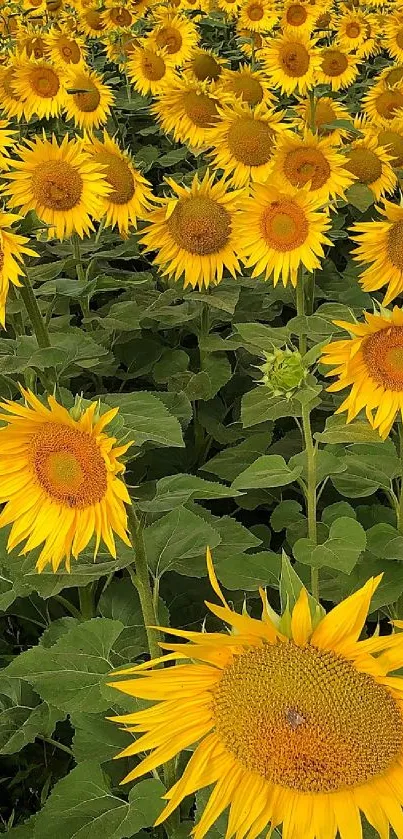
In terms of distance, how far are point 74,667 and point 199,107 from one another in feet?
8.24

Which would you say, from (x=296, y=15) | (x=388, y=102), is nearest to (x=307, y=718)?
(x=388, y=102)

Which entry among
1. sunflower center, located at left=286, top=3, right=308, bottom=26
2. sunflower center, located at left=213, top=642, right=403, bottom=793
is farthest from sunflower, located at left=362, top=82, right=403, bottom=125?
sunflower center, located at left=213, top=642, right=403, bottom=793

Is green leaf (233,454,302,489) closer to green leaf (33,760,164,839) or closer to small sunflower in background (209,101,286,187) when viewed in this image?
green leaf (33,760,164,839)

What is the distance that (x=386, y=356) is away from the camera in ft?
5.31

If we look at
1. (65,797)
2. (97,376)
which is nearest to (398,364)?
(65,797)

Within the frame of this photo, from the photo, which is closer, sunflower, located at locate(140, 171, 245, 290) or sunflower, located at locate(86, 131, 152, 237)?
sunflower, located at locate(140, 171, 245, 290)

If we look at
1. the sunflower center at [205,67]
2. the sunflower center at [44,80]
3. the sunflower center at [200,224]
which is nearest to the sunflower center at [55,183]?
the sunflower center at [200,224]

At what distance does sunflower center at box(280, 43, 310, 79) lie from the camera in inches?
149

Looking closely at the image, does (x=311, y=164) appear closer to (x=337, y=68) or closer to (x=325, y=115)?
(x=325, y=115)

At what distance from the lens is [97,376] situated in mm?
Result: 2492

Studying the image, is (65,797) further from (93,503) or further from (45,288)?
(45,288)

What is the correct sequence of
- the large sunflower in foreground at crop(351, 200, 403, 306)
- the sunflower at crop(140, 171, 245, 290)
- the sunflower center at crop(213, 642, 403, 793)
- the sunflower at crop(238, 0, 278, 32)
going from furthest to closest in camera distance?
the sunflower at crop(238, 0, 278, 32) → the sunflower at crop(140, 171, 245, 290) → the large sunflower in foreground at crop(351, 200, 403, 306) → the sunflower center at crop(213, 642, 403, 793)

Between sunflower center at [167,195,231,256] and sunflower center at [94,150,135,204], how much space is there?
203 mm

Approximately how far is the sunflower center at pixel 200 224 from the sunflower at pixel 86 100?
1.45 metres
